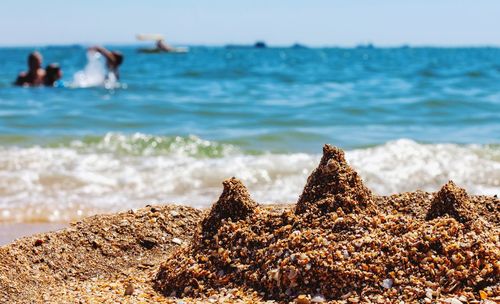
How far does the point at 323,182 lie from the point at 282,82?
2300 cm

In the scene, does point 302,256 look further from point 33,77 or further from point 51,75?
point 33,77

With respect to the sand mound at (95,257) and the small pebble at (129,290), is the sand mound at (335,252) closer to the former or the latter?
the small pebble at (129,290)

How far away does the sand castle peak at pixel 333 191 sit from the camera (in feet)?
11.6

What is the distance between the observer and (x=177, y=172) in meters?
8.76

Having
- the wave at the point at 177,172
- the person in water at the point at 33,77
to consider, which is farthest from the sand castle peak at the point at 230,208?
the person in water at the point at 33,77

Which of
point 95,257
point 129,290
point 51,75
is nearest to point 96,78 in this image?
point 51,75

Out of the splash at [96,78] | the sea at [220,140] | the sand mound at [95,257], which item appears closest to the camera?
the sand mound at [95,257]

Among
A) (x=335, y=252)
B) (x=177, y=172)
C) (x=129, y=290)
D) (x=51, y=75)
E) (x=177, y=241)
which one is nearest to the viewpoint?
(x=335, y=252)

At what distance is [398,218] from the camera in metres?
3.46

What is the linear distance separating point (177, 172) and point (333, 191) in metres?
5.35

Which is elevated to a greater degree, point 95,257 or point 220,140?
point 95,257

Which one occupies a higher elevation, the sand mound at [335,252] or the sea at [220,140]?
the sand mound at [335,252]

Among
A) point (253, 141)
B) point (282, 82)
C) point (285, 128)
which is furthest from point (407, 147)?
point (282, 82)

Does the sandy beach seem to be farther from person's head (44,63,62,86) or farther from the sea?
person's head (44,63,62,86)
